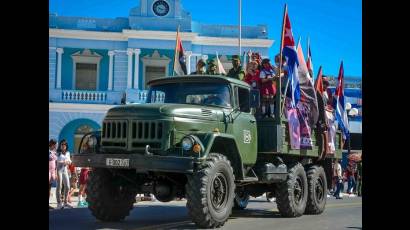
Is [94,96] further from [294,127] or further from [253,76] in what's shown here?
[294,127]

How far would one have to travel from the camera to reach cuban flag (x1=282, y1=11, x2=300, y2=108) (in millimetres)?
11367

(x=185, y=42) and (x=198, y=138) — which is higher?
(x=185, y=42)

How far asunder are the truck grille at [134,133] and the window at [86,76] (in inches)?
762

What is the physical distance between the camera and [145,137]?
28.3 feet

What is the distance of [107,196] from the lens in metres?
9.33

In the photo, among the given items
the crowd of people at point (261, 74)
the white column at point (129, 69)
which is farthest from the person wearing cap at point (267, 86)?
the white column at point (129, 69)

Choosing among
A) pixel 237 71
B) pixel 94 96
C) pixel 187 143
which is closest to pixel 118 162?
pixel 187 143

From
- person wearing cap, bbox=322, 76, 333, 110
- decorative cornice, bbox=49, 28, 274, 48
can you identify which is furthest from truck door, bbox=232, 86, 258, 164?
decorative cornice, bbox=49, 28, 274, 48

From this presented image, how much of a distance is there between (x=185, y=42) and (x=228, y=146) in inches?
726
